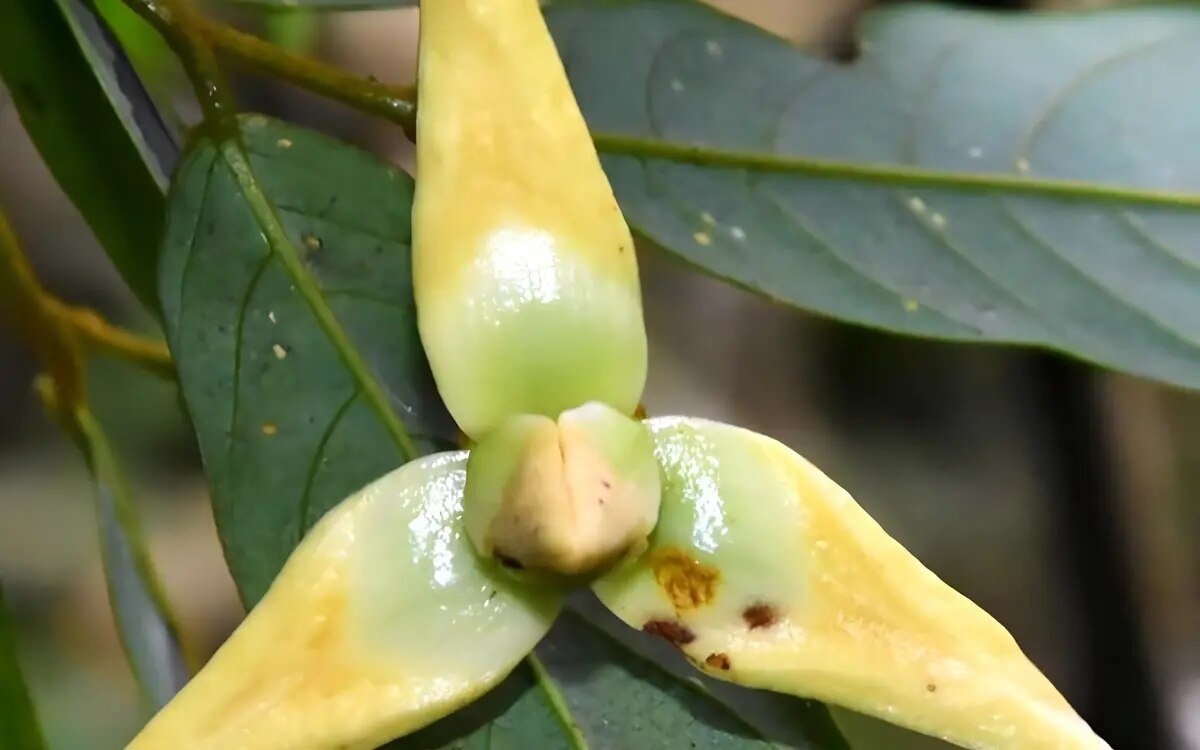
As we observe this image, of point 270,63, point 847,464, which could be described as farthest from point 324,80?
point 847,464

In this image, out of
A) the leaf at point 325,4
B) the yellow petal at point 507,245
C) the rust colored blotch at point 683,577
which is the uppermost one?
the leaf at point 325,4

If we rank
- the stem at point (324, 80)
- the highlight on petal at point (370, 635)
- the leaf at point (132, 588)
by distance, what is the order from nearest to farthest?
the highlight on petal at point (370, 635)
the stem at point (324, 80)
the leaf at point (132, 588)

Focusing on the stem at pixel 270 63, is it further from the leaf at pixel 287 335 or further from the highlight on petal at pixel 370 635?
the highlight on petal at pixel 370 635

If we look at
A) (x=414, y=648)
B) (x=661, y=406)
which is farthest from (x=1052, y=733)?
(x=661, y=406)

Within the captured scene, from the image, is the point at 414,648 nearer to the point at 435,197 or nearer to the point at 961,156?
the point at 435,197

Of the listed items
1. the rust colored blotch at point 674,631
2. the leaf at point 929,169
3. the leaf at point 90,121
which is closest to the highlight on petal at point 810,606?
the rust colored blotch at point 674,631

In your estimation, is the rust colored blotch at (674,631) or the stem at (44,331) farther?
the stem at (44,331)

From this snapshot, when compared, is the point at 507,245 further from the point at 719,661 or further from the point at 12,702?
the point at 12,702

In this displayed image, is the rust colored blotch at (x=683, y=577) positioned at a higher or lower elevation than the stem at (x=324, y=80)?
lower
